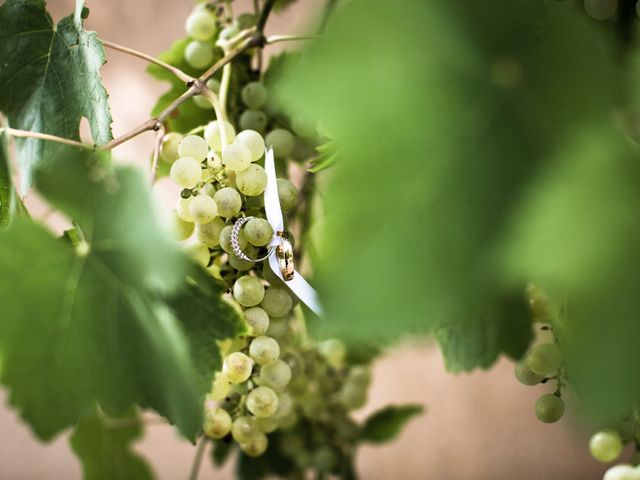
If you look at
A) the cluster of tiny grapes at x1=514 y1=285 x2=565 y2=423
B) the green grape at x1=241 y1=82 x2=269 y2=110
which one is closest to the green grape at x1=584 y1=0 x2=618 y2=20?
the cluster of tiny grapes at x1=514 y1=285 x2=565 y2=423

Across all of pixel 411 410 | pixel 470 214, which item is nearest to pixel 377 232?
pixel 470 214

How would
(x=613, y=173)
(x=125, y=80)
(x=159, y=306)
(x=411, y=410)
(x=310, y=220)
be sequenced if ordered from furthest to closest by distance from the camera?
(x=125, y=80) → (x=411, y=410) → (x=310, y=220) → (x=159, y=306) → (x=613, y=173)

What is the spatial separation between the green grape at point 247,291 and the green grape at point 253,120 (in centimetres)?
15

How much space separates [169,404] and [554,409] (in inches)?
7.2

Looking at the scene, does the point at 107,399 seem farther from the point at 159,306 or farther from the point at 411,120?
the point at 411,120

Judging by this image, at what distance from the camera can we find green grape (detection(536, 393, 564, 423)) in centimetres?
37

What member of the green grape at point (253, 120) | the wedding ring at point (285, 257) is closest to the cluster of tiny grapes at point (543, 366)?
the wedding ring at point (285, 257)

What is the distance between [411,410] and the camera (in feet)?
2.35

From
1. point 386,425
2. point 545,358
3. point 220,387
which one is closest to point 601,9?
point 545,358

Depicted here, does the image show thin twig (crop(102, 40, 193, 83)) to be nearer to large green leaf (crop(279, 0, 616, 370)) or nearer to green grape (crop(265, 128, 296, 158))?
green grape (crop(265, 128, 296, 158))

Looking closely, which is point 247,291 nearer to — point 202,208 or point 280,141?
point 202,208

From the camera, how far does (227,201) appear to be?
35cm

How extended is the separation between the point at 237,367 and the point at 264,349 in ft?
0.05

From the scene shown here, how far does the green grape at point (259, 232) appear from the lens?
334mm
